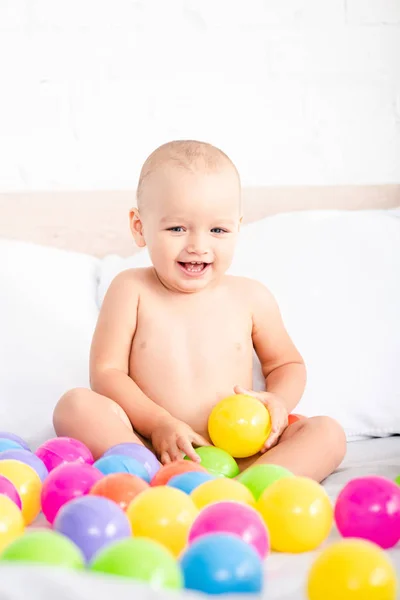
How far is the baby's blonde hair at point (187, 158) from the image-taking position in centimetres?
138

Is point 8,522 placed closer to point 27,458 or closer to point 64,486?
point 64,486

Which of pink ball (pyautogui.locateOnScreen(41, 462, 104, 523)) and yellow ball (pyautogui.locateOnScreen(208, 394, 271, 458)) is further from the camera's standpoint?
yellow ball (pyautogui.locateOnScreen(208, 394, 271, 458))

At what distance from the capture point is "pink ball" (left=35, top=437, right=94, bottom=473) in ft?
3.91

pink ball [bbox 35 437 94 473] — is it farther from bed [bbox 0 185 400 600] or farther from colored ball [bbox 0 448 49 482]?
bed [bbox 0 185 400 600]

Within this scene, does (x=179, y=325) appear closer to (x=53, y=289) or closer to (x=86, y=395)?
(x=86, y=395)

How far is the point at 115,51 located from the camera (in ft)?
6.52

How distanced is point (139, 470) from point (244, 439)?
0.67ft

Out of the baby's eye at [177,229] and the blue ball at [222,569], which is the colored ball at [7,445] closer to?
the baby's eye at [177,229]

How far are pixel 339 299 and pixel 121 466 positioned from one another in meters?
0.65

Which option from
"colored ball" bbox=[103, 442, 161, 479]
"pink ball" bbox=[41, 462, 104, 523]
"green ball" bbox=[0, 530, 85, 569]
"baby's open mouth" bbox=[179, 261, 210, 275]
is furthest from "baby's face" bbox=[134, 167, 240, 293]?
"green ball" bbox=[0, 530, 85, 569]

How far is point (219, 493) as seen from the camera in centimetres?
95

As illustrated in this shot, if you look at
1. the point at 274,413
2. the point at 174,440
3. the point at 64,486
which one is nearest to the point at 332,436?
the point at 274,413

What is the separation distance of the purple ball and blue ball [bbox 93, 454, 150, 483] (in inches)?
9.1

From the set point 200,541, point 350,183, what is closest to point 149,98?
point 350,183
